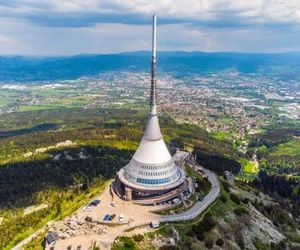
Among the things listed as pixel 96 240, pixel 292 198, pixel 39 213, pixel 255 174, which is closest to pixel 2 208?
pixel 39 213

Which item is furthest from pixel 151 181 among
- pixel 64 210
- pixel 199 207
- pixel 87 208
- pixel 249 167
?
pixel 249 167

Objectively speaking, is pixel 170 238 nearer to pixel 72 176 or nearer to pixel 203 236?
pixel 203 236

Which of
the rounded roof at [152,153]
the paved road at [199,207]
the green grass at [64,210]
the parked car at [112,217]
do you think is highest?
the rounded roof at [152,153]

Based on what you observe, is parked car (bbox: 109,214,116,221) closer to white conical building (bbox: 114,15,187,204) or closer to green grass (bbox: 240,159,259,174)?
white conical building (bbox: 114,15,187,204)

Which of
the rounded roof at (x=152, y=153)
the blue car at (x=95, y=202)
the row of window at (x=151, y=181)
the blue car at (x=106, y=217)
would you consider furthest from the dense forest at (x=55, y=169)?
the rounded roof at (x=152, y=153)

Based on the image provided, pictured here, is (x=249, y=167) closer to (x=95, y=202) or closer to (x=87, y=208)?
(x=95, y=202)

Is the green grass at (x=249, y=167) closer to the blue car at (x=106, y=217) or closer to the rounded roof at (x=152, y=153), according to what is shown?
the rounded roof at (x=152, y=153)

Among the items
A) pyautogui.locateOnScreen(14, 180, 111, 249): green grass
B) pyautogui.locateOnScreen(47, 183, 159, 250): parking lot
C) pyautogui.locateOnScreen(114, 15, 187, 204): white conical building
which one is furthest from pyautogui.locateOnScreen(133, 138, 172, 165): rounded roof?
pyautogui.locateOnScreen(14, 180, 111, 249): green grass

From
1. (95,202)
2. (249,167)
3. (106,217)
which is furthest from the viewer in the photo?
(249,167)
